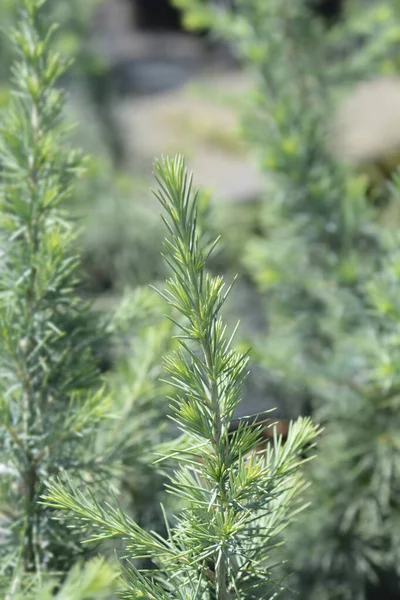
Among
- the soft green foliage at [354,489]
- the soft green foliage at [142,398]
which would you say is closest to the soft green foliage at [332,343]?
the soft green foliage at [354,489]

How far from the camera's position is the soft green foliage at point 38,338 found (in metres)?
0.43

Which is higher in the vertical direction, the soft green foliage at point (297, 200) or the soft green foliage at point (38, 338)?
Answer: the soft green foliage at point (297, 200)

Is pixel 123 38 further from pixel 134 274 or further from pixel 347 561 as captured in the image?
pixel 347 561

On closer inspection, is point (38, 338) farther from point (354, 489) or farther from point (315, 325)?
point (315, 325)

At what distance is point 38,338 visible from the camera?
439mm

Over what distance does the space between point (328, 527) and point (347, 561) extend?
0.14ft

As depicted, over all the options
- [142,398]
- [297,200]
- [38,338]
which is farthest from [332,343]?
[38,338]

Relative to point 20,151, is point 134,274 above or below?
above

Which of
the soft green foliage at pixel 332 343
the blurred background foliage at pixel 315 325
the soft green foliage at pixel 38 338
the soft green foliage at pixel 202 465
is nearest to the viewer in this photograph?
the soft green foliage at pixel 202 465

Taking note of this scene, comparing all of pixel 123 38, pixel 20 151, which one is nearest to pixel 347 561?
pixel 20 151

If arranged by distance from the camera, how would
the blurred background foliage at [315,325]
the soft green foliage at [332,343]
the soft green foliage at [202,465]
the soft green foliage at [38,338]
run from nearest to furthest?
the soft green foliage at [202,465] → the soft green foliage at [38,338] → the blurred background foliage at [315,325] → the soft green foliage at [332,343]

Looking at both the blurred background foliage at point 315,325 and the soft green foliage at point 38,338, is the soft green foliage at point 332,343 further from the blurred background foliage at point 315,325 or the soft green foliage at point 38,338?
→ the soft green foliage at point 38,338

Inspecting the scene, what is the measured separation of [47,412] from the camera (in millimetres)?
452

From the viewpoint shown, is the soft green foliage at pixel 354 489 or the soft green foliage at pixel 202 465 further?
the soft green foliage at pixel 354 489
